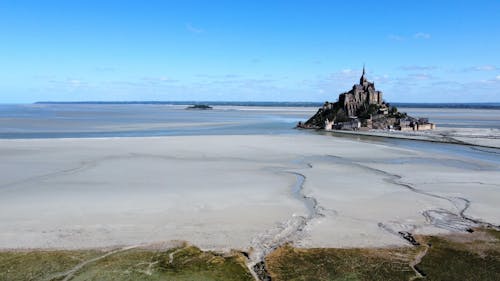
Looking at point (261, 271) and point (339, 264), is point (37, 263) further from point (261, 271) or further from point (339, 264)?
point (339, 264)

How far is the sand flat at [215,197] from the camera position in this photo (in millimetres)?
14312

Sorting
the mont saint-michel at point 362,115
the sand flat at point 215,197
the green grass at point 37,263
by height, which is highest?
the mont saint-michel at point 362,115

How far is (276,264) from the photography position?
39.1 feet

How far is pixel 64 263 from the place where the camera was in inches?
465

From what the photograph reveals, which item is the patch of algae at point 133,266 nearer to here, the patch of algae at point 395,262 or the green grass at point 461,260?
the patch of algae at point 395,262

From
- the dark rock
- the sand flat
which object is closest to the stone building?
the sand flat

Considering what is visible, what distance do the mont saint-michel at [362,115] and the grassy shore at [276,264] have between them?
63488mm

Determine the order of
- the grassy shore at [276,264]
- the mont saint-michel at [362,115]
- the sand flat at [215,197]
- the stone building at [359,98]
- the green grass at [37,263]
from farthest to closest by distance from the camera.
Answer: the stone building at [359,98] → the mont saint-michel at [362,115] → the sand flat at [215,197] → the grassy shore at [276,264] → the green grass at [37,263]

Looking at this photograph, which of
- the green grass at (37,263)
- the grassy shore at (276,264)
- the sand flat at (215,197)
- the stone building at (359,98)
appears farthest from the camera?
the stone building at (359,98)

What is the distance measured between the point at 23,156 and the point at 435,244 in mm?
29882

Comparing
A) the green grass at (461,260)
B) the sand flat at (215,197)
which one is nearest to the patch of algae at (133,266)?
the sand flat at (215,197)

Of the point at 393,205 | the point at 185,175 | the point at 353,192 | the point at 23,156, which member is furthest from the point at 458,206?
the point at 23,156

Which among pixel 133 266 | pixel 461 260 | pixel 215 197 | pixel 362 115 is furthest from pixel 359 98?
pixel 133 266

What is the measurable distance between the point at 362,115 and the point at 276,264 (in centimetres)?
7823
